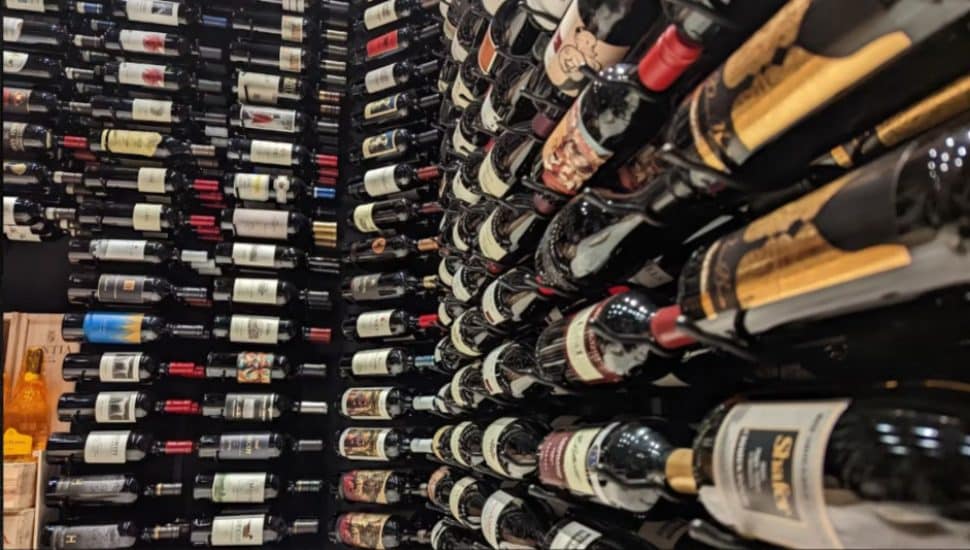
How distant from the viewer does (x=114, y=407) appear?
2.12 meters

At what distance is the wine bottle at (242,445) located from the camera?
2.16 metres

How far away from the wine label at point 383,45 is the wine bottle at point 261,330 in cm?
87

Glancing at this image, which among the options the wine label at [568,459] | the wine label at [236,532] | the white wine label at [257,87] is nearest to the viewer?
the wine label at [568,459]

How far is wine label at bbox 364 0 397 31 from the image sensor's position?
2.27 m

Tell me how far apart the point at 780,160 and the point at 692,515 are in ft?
1.47

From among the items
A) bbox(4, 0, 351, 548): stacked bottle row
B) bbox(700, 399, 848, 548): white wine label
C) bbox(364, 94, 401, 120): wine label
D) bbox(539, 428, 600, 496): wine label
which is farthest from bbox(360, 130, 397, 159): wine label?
bbox(700, 399, 848, 548): white wine label

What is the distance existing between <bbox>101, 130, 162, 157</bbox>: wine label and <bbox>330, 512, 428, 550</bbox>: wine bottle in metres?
1.25

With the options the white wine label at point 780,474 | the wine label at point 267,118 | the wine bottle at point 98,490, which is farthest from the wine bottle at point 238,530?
the white wine label at point 780,474

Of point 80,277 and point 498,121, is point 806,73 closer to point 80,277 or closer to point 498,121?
point 498,121

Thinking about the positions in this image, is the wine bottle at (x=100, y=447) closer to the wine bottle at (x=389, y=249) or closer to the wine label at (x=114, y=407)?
the wine label at (x=114, y=407)

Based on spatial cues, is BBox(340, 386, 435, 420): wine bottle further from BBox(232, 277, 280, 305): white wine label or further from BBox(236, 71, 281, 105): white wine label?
BBox(236, 71, 281, 105): white wine label

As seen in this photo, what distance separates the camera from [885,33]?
0.51 meters

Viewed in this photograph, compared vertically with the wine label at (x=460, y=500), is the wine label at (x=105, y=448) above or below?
above

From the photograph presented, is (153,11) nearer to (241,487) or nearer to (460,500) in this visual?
(241,487)
